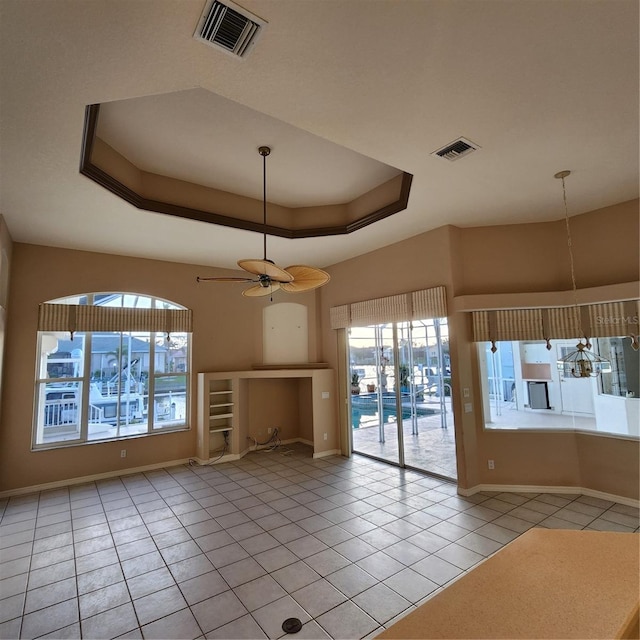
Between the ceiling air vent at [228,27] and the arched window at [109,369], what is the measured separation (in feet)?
15.5

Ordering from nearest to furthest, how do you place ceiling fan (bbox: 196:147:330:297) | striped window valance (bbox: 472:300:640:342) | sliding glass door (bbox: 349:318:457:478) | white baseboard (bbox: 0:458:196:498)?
ceiling fan (bbox: 196:147:330:297) → striped window valance (bbox: 472:300:640:342) → white baseboard (bbox: 0:458:196:498) → sliding glass door (bbox: 349:318:457:478)

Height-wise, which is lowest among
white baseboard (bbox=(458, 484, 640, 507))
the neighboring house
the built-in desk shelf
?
white baseboard (bbox=(458, 484, 640, 507))

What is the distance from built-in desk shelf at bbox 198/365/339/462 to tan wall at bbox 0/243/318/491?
339 millimetres

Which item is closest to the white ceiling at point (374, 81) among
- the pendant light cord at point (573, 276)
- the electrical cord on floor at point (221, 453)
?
the pendant light cord at point (573, 276)

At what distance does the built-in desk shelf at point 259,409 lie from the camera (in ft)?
20.1

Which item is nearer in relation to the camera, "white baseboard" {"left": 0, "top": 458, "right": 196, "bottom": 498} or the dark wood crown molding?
the dark wood crown molding

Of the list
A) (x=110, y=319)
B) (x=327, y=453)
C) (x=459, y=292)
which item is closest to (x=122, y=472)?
(x=110, y=319)

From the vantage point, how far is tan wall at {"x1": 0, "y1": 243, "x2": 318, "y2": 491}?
4.90 meters

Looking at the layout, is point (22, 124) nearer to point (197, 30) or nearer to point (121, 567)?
point (197, 30)

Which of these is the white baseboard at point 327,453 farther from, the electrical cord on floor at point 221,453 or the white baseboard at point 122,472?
the electrical cord on floor at point 221,453

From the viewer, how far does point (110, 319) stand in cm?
559

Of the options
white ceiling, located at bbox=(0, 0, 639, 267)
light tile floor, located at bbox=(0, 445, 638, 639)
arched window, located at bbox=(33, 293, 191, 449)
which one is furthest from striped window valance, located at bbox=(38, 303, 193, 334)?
light tile floor, located at bbox=(0, 445, 638, 639)

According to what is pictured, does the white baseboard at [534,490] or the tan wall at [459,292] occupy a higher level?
the tan wall at [459,292]

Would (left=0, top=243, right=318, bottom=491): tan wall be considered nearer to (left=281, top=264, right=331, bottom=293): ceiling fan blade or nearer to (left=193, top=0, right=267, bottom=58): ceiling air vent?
(left=281, top=264, right=331, bottom=293): ceiling fan blade
